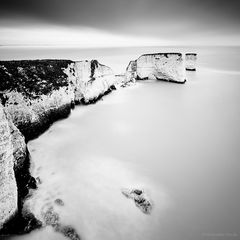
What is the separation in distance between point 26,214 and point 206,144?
4119mm

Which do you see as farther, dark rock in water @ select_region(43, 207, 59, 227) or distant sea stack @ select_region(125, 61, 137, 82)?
distant sea stack @ select_region(125, 61, 137, 82)

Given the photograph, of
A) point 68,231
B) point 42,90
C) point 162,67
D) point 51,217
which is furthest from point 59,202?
point 162,67

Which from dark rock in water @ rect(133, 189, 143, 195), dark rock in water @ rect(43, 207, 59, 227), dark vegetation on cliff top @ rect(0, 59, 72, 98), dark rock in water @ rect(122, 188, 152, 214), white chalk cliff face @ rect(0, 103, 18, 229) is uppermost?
dark vegetation on cliff top @ rect(0, 59, 72, 98)

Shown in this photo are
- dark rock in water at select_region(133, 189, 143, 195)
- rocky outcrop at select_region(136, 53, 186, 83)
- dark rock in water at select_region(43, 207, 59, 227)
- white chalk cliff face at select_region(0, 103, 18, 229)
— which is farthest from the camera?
rocky outcrop at select_region(136, 53, 186, 83)

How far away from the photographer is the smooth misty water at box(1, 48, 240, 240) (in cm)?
284

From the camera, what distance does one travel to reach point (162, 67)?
12.5 m

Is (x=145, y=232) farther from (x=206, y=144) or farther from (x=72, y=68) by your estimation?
(x=72, y=68)

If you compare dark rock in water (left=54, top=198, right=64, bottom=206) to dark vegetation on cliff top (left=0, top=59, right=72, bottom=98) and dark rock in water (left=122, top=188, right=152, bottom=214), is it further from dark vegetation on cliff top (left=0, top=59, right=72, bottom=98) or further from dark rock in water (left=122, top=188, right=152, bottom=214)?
dark vegetation on cliff top (left=0, top=59, right=72, bottom=98)

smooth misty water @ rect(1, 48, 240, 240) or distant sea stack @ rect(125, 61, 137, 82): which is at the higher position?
distant sea stack @ rect(125, 61, 137, 82)

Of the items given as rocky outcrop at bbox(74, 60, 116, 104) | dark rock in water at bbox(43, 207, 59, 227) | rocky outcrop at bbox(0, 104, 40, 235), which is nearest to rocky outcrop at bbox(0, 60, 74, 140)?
rocky outcrop at bbox(74, 60, 116, 104)

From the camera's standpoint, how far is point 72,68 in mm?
7746

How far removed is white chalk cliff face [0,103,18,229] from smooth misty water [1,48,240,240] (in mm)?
375

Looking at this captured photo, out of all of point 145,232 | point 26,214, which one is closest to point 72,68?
point 26,214

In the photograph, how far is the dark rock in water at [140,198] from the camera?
3081 millimetres
